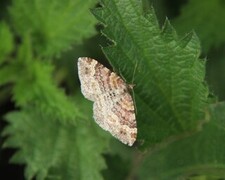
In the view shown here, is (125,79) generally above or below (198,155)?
above

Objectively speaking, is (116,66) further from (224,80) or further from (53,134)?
(224,80)

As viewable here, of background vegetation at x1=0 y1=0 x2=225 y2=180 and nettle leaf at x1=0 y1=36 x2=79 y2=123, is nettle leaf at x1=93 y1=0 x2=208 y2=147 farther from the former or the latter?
nettle leaf at x1=0 y1=36 x2=79 y2=123

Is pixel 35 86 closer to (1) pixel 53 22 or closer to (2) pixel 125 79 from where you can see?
(1) pixel 53 22

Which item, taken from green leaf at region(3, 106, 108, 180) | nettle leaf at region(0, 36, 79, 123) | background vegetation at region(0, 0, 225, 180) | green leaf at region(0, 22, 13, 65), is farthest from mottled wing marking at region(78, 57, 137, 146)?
green leaf at region(0, 22, 13, 65)

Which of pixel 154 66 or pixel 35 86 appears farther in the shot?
pixel 35 86

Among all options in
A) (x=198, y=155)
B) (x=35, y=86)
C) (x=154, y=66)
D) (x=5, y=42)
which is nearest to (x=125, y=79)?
(x=154, y=66)

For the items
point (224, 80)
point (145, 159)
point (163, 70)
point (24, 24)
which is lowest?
point (224, 80)

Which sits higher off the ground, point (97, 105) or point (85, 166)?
point (97, 105)

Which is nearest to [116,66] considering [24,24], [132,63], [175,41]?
[132,63]
